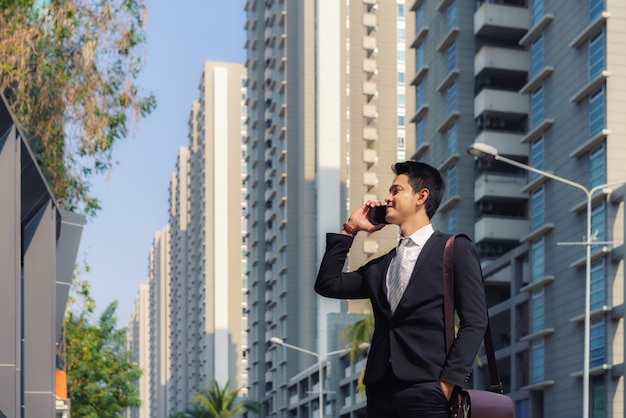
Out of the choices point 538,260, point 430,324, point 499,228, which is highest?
point 499,228

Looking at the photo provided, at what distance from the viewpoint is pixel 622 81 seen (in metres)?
43.5

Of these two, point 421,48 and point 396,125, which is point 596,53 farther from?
point 396,125

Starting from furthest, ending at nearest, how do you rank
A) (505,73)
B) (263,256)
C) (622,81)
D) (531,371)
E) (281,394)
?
(263,256) < (281,394) < (505,73) < (531,371) < (622,81)

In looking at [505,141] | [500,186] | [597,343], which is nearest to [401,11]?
[505,141]

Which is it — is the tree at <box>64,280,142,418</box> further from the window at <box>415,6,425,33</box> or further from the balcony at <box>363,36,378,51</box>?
the balcony at <box>363,36,378,51</box>

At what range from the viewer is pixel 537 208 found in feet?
164

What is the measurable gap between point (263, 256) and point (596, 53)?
6892 cm

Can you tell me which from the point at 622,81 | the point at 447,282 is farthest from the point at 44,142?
the point at 622,81

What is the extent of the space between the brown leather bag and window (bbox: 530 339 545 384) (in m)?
44.5

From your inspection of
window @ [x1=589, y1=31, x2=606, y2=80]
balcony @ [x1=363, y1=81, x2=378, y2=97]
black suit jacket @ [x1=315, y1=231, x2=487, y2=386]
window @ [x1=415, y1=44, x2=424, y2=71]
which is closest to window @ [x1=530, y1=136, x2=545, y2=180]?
window @ [x1=589, y1=31, x2=606, y2=80]

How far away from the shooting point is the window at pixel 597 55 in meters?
44.1

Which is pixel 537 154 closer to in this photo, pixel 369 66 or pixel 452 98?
pixel 452 98

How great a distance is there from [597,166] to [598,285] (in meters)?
4.33

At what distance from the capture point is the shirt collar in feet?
14.8
